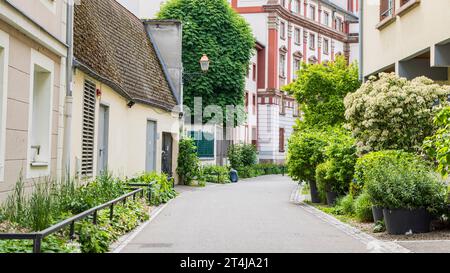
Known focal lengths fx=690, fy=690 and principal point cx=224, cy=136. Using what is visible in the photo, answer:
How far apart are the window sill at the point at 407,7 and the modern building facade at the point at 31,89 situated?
830cm

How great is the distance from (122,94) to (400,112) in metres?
8.44

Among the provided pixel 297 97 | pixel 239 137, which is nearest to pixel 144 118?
pixel 297 97

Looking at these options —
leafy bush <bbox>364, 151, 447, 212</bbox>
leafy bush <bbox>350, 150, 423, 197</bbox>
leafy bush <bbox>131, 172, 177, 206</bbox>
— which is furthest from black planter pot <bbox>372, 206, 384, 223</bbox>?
leafy bush <bbox>131, 172, 177, 206</bbox>

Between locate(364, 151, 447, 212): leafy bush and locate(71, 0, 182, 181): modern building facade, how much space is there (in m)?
6.50

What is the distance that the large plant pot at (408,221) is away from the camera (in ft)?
40.0

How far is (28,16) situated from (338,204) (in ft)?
33.8

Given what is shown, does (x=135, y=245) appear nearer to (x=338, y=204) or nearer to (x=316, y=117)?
(x=338, y=204)

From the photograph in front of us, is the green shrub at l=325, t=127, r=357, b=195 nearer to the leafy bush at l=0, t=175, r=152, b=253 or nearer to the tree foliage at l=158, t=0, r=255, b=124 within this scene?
the leafy bush at l=0, t=175, r=152, b=253

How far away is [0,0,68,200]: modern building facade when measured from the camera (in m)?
10.1

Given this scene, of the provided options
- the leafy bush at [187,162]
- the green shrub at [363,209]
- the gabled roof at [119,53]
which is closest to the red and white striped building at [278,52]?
the leafy bush at [187,162]

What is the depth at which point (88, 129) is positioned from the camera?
16.8 m

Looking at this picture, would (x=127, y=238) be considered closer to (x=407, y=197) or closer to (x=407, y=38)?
(x=407, y=197)

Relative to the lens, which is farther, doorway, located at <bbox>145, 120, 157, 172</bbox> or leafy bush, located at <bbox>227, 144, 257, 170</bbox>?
leafy bush, located at <bbox>227, 144, 257, 170</bbox>

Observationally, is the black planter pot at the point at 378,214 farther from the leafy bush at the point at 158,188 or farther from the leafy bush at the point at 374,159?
the leafy bush at the point at 158,188
